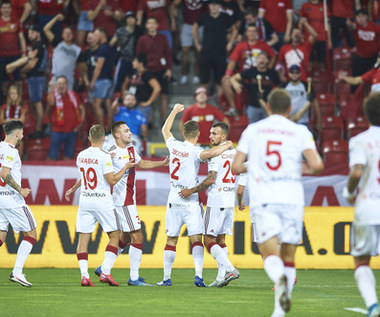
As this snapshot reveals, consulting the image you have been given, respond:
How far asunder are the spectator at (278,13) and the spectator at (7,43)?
6171 millimetres

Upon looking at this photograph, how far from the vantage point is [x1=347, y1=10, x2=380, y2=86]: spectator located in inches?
792

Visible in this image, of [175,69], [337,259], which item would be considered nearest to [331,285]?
[337,259]

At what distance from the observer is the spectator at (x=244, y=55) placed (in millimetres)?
18875

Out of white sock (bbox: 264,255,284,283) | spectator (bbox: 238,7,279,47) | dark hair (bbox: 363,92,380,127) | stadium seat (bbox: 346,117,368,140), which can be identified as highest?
spectator (bbox: 238,7,279,47)

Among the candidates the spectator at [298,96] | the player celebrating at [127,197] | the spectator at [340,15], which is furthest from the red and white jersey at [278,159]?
the spectator at [340,15]

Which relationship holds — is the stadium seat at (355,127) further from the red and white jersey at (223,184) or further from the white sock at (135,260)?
the white sock at (135,260)

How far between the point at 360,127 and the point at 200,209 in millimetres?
8482

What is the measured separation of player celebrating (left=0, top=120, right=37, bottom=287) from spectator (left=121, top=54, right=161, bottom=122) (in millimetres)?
7221

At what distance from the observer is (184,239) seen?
15.5m

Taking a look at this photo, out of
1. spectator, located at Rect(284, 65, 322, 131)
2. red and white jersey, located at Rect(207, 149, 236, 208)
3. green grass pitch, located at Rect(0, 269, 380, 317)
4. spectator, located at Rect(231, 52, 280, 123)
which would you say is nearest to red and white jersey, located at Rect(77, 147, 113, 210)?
green grass pitch, located at Rect(0, 269, 380, 317)

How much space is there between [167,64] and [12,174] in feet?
28.0

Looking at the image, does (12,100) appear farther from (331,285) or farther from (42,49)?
(331,285)

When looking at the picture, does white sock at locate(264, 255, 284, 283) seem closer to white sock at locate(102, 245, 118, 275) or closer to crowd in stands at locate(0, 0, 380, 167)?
white sock at locate(102, 245, 118, 275)

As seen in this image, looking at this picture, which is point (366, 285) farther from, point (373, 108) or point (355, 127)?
point (355, 127)
